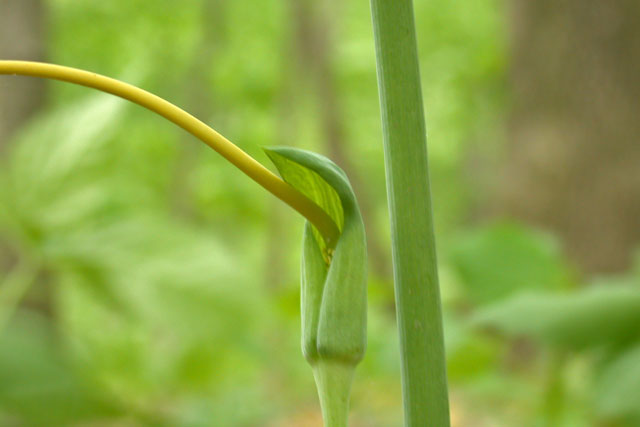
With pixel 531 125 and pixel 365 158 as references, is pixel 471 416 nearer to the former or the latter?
pixel 531 125

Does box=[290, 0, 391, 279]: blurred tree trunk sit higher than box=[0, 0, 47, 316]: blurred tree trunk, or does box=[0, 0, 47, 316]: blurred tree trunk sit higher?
box=[290, 0, 391, 279]: blurred tree trunk

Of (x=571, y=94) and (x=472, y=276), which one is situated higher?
(x=571, y=94)

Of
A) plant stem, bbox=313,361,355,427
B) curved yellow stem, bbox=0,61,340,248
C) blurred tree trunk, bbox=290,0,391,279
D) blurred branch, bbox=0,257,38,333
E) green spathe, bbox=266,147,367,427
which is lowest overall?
plant stem, bbox=313,361,355,427

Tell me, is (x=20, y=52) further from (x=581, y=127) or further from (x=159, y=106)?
(x=159, y=106)

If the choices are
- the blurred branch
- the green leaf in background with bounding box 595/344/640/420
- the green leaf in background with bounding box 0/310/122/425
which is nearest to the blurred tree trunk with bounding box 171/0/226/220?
the blurred branch

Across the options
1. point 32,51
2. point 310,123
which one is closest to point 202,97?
point 310,123

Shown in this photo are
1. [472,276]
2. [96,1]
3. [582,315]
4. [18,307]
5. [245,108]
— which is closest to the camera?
[582,315]

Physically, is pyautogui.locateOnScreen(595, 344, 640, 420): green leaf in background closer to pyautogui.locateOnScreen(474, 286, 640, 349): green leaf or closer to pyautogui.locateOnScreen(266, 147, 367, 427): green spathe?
pyautogui.locateOnScreen(474, 286, 640, 349): green leaf

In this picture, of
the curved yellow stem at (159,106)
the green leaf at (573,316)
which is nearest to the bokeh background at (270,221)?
the green leaf at (573,316)
